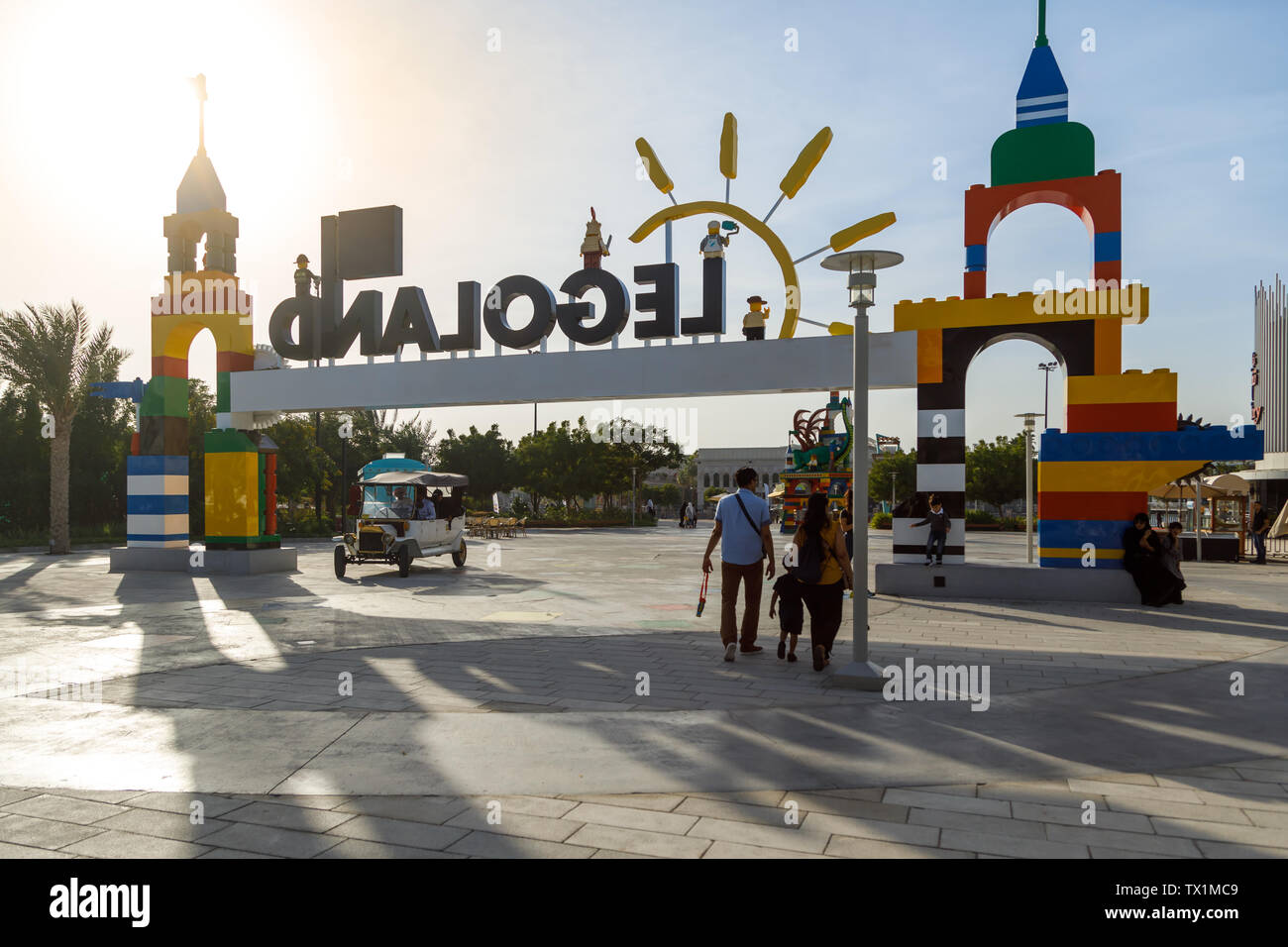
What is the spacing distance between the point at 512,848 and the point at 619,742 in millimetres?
1738

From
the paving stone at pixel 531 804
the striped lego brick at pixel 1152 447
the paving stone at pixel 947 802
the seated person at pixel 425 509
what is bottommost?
the paving stone at pixel 531 804

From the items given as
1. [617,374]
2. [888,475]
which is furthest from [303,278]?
[888,475]

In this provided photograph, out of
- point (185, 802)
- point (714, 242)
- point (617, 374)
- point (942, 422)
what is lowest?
point (185, 802)

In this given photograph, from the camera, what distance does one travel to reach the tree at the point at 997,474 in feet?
167

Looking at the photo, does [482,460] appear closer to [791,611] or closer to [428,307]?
[428,307]

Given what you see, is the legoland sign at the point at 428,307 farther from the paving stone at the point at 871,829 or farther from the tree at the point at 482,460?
the tree at the point at 482,460

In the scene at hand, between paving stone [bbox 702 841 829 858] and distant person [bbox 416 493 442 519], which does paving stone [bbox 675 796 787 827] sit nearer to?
paving stone [bbox 702 841 829 858]

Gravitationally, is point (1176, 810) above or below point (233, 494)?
below

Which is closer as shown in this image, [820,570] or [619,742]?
[619,742]

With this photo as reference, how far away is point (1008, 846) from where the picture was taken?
374 cm

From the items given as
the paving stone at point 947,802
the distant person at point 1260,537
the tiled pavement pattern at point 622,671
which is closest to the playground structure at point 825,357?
the tiled pavement pattern at point 622,671

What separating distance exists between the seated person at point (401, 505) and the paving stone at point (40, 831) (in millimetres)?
14236

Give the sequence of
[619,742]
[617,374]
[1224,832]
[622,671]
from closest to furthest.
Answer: [1224,832]
[619,742]
[622,671]
[617,374]
